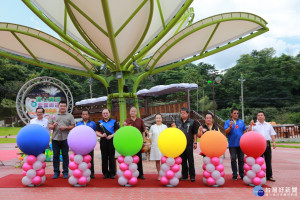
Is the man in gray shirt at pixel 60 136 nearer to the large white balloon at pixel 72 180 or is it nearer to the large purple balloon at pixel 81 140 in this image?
the large purple balloon at pixel 81 140

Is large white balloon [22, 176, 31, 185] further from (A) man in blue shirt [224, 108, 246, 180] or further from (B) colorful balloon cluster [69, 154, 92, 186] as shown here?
(A) man in blue shirt [224, 108, 246, 180]

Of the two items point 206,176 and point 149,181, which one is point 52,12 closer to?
point 149,181

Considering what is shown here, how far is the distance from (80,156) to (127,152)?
3.54ft

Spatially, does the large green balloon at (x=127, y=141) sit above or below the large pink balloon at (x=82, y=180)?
above

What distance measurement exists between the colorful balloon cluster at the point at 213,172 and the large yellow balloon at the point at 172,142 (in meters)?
0.71

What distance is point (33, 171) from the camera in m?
5.61

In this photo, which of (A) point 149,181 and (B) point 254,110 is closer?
(A) point 149,181

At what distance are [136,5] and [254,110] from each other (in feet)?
155

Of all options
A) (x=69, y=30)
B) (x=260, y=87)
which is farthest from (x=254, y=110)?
(x=69, y=30)

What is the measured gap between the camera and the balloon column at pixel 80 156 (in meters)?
5.55

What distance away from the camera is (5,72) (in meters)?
46.1

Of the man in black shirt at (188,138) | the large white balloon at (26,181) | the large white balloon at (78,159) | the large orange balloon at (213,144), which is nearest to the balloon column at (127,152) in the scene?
the large white balloon at (78,159)

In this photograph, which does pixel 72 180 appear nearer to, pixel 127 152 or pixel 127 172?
pixel 127 172

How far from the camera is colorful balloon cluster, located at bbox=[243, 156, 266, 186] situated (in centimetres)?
560
